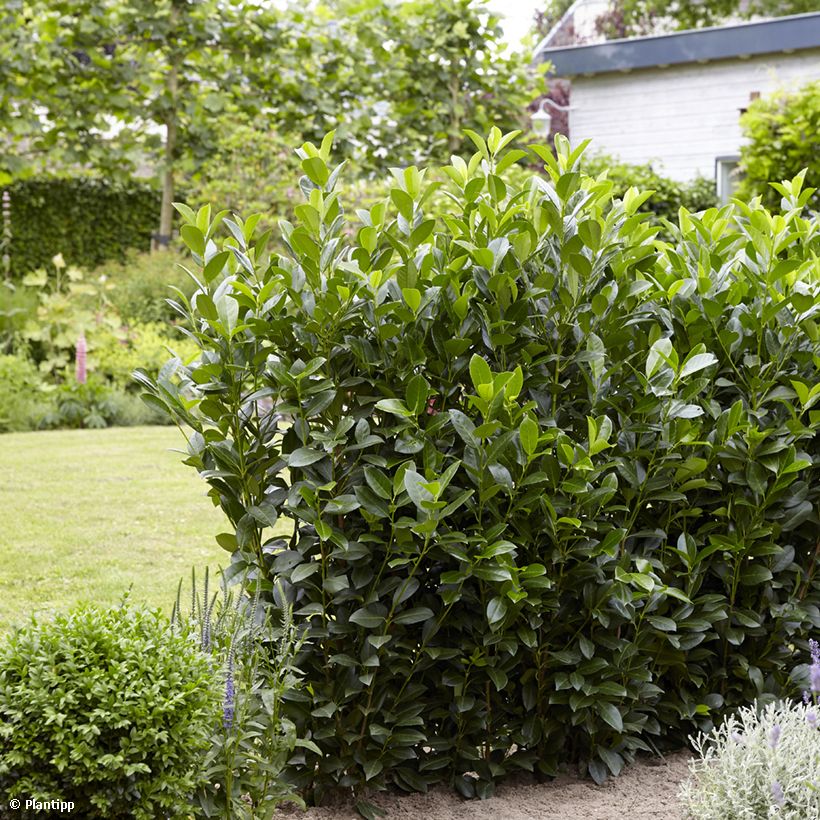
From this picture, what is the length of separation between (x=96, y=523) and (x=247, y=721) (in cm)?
406

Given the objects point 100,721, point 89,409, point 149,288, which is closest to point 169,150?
point 149,288

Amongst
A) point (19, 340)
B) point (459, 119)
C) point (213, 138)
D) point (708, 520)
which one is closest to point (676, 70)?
point (459, 119)

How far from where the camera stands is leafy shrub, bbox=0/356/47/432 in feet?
30.6

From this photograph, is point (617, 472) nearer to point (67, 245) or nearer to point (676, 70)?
point (676, 70)

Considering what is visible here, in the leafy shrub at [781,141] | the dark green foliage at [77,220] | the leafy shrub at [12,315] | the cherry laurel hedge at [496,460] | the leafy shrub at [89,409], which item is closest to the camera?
the cherry laurel hedge at [496,460]

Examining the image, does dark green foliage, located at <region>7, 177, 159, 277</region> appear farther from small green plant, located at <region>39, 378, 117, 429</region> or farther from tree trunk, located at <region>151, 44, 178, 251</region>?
small green plant, located at <region>39, 378, 117, 429</region>

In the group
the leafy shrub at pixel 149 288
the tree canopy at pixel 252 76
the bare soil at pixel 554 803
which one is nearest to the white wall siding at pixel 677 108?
the tree canopy at pixel 252 76

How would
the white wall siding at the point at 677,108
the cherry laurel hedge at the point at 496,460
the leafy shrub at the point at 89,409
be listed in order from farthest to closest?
the white wall siding at the point at 677,108, the leafy shrub at the point at 89,409, the cherry laurel hedge at the point at 496,460

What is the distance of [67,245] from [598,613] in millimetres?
14980

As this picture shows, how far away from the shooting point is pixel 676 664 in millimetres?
2936

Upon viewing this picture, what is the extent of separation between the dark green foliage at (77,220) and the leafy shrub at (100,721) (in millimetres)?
14544

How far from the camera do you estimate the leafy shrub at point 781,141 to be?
8.36m

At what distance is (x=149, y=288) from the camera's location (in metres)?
12.6

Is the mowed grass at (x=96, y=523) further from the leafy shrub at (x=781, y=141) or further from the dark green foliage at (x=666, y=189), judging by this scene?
the dark green foliage at (x=666, y=189)
